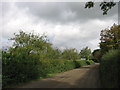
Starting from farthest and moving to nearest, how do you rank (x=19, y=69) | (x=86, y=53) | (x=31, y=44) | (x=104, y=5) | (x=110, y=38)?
1. (x=86, y=53)
2. (x=110, y=38)
3. (x=31, y=44)
4. (x=19, y=69)
5. (x=104, y=5)

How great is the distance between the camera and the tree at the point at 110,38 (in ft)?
104

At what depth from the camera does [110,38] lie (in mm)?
34531

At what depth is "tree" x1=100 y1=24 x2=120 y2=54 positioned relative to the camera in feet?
104

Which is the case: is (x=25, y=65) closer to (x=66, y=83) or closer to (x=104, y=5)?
(x=66, y=83)

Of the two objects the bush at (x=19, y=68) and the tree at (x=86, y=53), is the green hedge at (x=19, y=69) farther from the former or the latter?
the tree at (x=86, y=53)

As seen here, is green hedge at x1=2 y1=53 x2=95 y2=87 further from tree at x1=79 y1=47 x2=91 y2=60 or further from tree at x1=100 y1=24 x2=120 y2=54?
tree at x1=79 y1=47 x2=91 y2=60

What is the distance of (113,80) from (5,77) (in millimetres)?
9164

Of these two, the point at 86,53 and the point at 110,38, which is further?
the point at 86,53

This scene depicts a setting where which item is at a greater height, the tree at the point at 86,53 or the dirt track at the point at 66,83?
the tree at the point at 86,53

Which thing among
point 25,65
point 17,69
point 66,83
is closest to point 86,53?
point 25,65

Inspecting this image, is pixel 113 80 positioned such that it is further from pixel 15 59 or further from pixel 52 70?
pixel 52 70

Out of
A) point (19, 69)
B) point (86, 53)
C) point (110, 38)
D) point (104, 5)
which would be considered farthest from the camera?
point (86, 53)

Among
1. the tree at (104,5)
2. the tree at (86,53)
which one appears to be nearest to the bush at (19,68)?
the tree at (104,5)

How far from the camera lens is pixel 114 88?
8.41 metres
